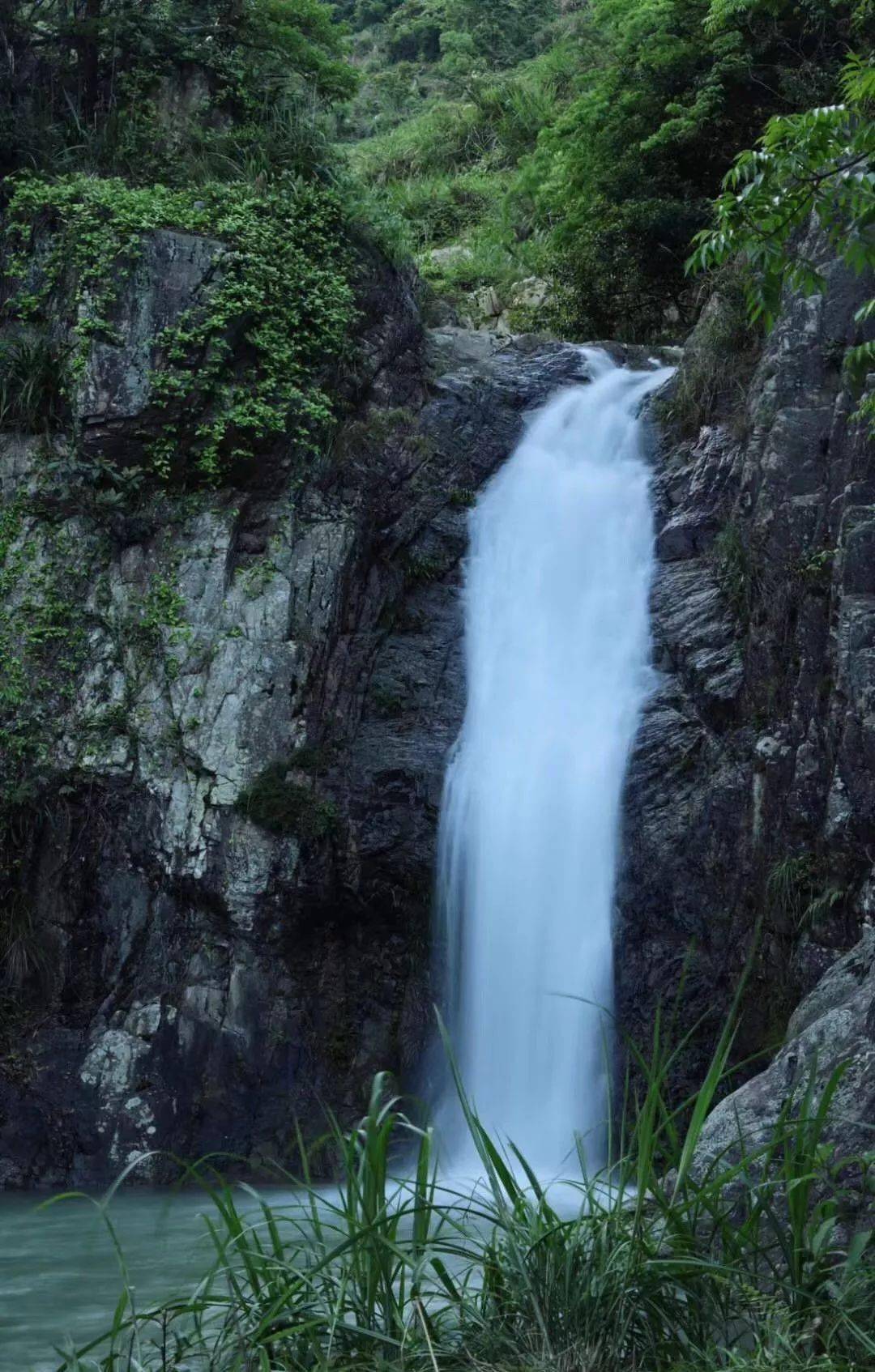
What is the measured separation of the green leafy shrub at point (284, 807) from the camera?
10.8m

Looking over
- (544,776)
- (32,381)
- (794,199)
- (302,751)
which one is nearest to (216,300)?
(32,381)

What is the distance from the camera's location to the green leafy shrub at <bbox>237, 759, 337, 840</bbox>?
35.4 feet

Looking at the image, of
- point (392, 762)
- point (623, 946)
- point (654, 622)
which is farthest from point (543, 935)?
point (654, 622)

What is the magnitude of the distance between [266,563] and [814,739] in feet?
17.2

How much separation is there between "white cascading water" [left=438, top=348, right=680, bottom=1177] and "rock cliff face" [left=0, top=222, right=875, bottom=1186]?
0.26 m

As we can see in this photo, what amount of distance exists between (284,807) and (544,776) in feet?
7.49

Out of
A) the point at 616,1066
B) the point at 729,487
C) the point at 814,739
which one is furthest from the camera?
the point at 729,487

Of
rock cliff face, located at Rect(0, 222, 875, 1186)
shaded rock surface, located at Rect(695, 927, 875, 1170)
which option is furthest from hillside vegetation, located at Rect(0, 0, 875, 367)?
shaded rock surface, located at Rect(695, 927, 875, 1170)

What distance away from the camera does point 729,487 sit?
38.0 ft

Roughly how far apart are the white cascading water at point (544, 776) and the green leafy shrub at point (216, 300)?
243 cm

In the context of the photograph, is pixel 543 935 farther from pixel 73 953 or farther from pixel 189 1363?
pixel 189 1363

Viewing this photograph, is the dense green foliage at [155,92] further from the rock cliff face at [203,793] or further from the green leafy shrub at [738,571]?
the green leafy shrub at [738,571]

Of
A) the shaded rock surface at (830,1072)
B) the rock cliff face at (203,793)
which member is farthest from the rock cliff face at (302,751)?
the shaded rock surface at (830,1072)

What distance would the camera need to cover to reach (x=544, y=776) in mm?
10906
